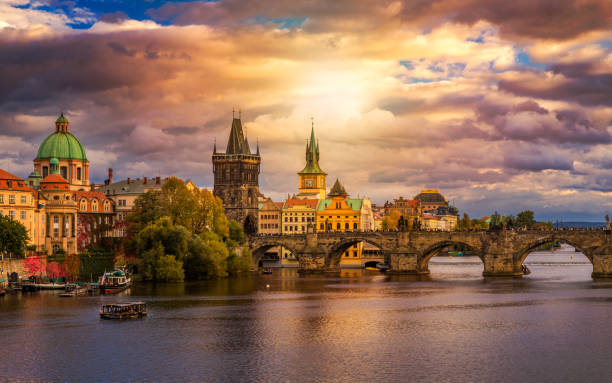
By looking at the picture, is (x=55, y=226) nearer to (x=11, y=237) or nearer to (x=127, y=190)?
(x=11, y=237)

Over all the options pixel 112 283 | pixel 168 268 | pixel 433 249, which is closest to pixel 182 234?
pixel 168 268

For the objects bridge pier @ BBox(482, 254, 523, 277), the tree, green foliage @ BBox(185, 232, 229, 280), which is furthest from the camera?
bridge pier @ BBox(482, 254, 523, 277)

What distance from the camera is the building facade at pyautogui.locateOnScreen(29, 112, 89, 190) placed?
153 m

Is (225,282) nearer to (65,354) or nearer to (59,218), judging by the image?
(59,218)

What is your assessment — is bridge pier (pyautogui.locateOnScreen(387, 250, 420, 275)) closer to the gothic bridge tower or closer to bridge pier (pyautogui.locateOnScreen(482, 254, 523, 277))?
bridge pier (pyautogui.locateOnScreen(482, 254, 523, 277))

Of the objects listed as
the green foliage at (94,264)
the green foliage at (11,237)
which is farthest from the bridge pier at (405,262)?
the green foliage at (11,237)

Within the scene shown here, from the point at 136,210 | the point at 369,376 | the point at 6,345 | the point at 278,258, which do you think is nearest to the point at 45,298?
the point at 6,345

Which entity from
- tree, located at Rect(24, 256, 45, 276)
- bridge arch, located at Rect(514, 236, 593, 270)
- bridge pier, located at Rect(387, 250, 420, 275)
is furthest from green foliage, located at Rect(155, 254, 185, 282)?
bridge arch, located at Rect(514, 236, 593, 270)

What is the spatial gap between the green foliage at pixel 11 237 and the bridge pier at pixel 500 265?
218 feet

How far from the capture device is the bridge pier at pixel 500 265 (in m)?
119

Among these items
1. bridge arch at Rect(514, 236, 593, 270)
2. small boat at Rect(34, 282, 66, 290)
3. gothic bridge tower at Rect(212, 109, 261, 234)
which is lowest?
small boat at Rect(34, 282, 66, 290)

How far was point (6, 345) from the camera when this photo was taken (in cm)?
5619

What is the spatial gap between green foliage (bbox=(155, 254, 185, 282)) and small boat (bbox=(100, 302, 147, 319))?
32.6 metres

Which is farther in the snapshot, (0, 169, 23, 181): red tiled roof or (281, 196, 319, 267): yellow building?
(281, 196, 319, 267): yellow building
